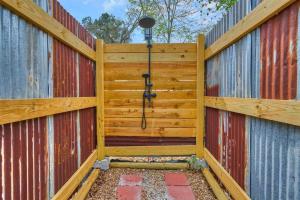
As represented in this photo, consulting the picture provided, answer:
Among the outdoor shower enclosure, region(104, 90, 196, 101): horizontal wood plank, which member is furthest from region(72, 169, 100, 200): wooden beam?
region(104, 90, 196, 101): horizontal wood plank

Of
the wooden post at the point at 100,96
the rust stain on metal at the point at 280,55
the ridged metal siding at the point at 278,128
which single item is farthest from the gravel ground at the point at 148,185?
the rust stain on metal at the point at 280,55

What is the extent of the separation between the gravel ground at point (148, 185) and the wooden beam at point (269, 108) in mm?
1196

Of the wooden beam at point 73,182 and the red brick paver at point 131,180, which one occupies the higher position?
the wooden beam at point 73,182

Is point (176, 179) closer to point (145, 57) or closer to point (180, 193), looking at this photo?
point (180, 193)

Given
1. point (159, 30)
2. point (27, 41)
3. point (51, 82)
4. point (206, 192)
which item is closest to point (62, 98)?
point (51, 82)

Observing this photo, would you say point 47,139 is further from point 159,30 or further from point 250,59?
point 159,30

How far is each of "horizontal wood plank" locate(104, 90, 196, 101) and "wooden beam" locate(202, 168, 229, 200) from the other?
109 cm

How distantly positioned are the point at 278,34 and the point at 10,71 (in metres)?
1.61

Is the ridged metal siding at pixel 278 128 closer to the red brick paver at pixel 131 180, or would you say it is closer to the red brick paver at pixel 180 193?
the red brick paver at pixel 180 193

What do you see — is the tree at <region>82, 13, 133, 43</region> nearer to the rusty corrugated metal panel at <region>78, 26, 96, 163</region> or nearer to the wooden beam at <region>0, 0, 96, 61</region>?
the rusty corrugated metal panel at <region>78, 26, 96, 163</region>

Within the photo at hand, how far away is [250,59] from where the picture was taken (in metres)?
2.13

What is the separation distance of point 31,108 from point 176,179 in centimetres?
239

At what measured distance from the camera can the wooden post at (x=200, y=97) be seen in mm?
3965

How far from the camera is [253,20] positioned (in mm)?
2020
